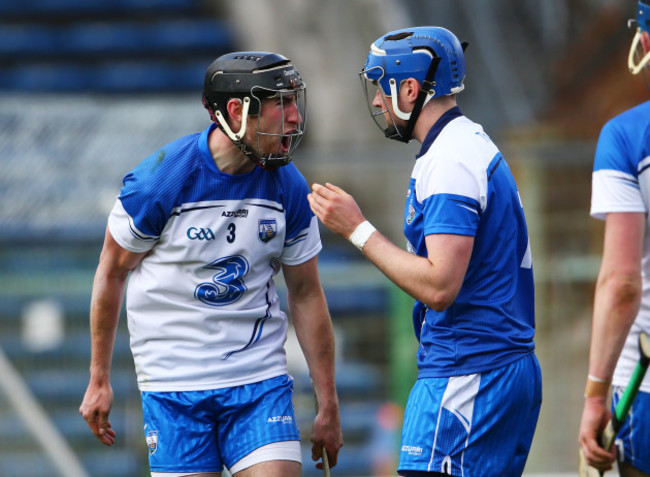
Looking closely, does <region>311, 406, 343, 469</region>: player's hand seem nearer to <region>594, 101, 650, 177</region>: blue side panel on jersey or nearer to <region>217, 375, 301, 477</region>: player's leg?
<region>217, 375, 301, 477</region>: player's leg

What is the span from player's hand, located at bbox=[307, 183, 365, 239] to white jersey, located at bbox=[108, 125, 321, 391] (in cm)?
39

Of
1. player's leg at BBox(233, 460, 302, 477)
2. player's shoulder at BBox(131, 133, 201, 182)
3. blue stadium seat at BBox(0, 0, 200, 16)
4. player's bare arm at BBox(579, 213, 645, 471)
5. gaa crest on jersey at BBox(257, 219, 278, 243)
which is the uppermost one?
blue stadium seat at BBox(0, 0, 200, 16)

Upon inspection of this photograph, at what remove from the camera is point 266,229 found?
12.0ft

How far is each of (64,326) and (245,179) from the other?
3.78 m

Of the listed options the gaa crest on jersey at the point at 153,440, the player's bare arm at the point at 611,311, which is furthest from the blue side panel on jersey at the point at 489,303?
the gaa crest on jersey at the point at 153,440

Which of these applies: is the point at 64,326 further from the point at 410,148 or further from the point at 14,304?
the point at 410,148

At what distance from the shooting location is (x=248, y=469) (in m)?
3.53

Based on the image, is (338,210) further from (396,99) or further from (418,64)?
(418,64)

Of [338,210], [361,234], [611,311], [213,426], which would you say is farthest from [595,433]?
[213,426]

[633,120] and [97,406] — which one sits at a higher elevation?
[633,120]

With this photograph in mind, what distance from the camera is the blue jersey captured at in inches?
124

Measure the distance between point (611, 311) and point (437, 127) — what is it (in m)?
0.77

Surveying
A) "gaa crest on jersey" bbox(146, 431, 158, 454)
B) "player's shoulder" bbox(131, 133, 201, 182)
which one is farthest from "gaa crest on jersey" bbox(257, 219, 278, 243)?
"gaa crest on jersey" bbox(146, 431, 158, 454)

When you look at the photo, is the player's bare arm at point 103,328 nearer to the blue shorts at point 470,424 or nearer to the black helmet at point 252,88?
the black helmet at point 252,88
